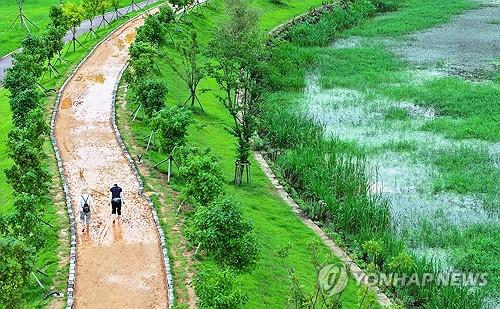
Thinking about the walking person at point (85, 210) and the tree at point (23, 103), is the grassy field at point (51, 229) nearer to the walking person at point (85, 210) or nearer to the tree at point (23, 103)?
the walking person at point (85, 210)

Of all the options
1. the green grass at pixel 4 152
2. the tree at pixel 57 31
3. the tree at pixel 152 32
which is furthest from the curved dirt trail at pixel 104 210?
the tree at pixel 152 32

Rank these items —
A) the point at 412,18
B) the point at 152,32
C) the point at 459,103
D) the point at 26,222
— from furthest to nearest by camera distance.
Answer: the point at 412,18 < the point at 152,32 < the point at 459,103 < the point at 26,222

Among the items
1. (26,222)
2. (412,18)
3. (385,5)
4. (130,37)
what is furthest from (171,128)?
(385,5)

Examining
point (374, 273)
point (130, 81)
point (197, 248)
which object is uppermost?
point (130, 81)

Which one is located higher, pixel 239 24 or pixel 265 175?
pixel 239 24

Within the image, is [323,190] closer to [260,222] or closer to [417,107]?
[260,222]

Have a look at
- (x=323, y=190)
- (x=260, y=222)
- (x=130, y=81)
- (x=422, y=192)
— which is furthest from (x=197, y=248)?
(x=130, y=81)

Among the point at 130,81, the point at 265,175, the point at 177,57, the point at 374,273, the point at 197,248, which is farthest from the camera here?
the point at 177,57

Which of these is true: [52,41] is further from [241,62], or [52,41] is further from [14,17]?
[14,17]
